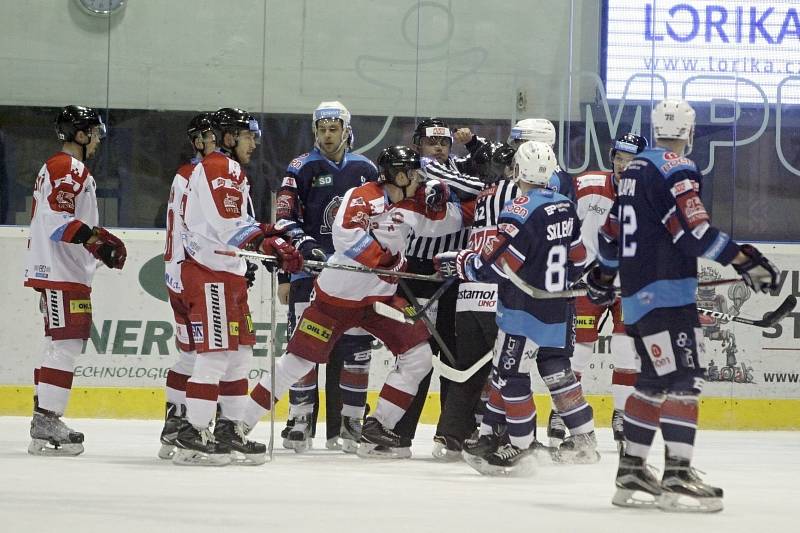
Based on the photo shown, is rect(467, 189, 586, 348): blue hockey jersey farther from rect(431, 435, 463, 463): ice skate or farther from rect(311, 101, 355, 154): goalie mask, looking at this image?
rect(311, 101, 355, 154): goalie mask

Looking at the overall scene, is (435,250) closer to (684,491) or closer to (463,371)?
(463,371)

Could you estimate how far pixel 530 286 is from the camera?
→ 495 cm

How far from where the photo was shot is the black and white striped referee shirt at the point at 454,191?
19.2ft

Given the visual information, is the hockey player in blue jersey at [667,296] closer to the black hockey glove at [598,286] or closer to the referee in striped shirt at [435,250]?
the black hockey glove at [598,286]

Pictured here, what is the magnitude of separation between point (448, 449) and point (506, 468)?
775 mm

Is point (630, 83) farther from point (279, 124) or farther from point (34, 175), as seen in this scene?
point (34, 175)

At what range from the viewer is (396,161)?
5.69 meters

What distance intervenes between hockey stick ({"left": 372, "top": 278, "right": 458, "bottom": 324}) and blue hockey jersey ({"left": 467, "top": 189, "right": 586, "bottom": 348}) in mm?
699

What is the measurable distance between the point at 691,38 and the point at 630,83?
0.51 m

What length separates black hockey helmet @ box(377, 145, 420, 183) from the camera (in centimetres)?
569

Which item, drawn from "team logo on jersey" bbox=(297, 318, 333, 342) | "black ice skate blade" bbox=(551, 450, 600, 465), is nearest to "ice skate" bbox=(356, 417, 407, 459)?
"team logo on jersey" bbox=(297, 318, 333, 342)

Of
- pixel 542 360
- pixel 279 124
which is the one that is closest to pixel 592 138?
pixel 279 124

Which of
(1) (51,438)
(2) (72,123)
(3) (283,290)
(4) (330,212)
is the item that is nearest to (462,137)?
(4) (330,212)

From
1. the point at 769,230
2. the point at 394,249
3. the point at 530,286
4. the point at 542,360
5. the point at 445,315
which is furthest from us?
the point at 769,230
